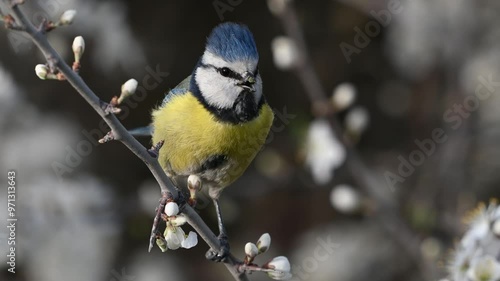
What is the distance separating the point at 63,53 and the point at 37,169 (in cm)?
65

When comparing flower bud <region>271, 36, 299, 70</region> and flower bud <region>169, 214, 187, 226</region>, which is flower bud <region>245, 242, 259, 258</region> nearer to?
flower bud <region>169, 214, 187, 226</region>

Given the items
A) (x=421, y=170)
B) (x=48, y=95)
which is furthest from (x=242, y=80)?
(x=421, y=170)

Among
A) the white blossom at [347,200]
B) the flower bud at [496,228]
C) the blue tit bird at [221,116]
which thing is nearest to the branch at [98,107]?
the blue tit bird at [221,116]

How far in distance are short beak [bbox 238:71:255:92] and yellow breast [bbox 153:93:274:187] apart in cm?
17

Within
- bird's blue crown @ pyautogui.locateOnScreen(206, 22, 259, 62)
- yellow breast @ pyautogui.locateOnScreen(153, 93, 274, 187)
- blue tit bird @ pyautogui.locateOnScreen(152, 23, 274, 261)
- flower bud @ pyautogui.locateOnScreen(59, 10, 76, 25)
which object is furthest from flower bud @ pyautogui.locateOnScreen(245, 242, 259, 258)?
flower bud @ pyautogui.locateOnScreen(59, 10, 76, 25)

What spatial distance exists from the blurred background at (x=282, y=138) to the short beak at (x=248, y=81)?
0.94 metres

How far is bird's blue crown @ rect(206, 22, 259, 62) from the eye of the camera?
7.62 ft

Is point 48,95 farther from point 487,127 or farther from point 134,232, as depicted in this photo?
point 487,127

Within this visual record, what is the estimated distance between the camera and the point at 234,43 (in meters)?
2.33

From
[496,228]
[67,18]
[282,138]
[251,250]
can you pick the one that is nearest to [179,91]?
[251,250]

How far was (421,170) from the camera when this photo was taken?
4652 mm

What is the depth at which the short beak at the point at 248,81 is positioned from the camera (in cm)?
231

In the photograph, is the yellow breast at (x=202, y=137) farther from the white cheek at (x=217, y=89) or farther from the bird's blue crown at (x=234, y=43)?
the bird's blue crown at (x=234, y=43)

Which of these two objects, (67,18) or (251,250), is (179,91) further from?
(67,18)
